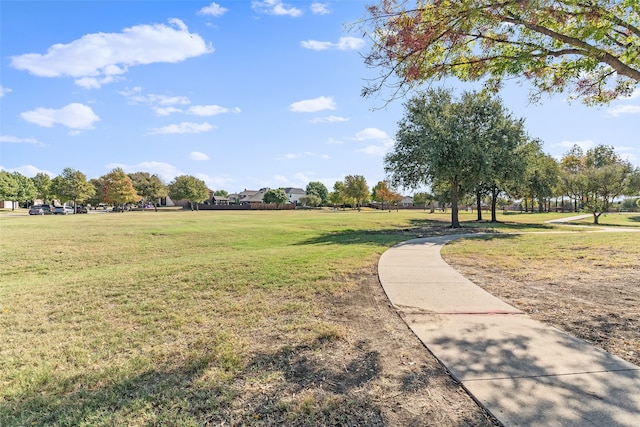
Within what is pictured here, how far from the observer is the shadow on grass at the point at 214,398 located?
8.60 feet

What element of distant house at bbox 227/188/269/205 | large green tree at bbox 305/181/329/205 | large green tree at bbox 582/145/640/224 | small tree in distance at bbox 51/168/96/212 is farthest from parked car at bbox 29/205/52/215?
large green tree at bbox 305/181/329/205

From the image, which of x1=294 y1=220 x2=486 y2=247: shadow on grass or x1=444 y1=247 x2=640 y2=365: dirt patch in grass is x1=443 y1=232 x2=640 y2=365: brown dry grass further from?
x1=294 y1=220 x2=486 y2=247: shadow on grass

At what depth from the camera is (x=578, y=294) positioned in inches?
237

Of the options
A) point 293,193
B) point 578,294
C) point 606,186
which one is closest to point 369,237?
point 578,294

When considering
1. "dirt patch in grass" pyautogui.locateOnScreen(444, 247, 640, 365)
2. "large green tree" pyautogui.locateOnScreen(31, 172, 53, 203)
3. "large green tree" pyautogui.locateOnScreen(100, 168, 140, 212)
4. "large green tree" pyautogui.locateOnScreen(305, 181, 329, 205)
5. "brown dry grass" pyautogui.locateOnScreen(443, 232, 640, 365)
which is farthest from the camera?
"large green tree" pyautogui.locateOnScreen(305, 181, 329, 205)

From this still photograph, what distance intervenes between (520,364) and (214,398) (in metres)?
2.90

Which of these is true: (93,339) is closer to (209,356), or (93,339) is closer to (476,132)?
(209,356)

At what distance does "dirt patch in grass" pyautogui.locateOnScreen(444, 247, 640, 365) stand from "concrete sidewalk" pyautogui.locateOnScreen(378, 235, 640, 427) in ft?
1.15

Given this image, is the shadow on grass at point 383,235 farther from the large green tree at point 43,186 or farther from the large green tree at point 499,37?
the large green tree at point 43,186

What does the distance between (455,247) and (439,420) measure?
34.5 feet

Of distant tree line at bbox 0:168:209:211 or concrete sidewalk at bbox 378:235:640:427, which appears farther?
distant tree line at bbox 0:168:209:211

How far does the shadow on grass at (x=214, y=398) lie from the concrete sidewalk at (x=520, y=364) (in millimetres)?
951

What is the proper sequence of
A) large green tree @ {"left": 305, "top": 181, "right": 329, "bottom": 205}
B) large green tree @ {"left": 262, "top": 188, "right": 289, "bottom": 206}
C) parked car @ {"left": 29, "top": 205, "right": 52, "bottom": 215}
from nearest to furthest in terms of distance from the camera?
parked car @ {"left": 29, "top": 205, "right": 52, "bottom": 215}
large green tree @ {"left": 262, "top": 188, "right": 289, "bottom": 206}
large green tree @ {"left": 305, "top": 181, "right": 329, "bottom": 205}

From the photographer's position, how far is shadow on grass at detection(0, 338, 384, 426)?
103 inches
